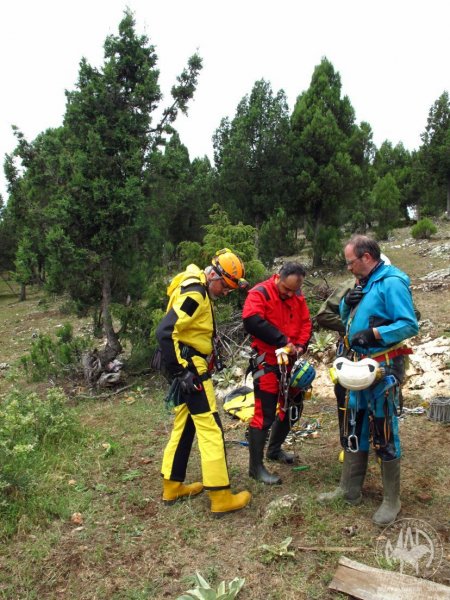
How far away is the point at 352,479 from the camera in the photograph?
12.1 ft

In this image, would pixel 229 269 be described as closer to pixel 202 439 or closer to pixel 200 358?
pixel 200 358

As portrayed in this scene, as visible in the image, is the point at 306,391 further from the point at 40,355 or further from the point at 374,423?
the point at 40,355

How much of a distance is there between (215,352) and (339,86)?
17.3 meters

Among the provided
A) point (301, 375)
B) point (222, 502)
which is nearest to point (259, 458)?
point (222, 502)

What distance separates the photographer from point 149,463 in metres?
5.10

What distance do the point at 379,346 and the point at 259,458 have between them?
5.29 ft

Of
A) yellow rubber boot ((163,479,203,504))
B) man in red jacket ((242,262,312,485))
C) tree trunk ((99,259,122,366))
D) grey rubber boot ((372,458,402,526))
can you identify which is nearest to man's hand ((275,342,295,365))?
man in red jacket ((242,262,312,485))

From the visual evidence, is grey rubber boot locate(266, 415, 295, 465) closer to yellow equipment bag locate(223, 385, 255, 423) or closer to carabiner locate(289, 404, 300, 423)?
carabiner locate(289, 404, 300, 423)

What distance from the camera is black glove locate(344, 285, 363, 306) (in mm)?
3514

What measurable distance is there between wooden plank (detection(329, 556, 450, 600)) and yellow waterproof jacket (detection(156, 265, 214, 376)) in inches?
71.5

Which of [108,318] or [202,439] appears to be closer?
[202,439]

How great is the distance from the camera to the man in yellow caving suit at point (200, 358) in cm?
377

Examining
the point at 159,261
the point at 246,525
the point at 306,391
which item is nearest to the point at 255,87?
the point at 159,261

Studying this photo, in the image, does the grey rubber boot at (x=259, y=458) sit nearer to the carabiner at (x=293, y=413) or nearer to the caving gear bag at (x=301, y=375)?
the carabiner at (x=293, y=413)
